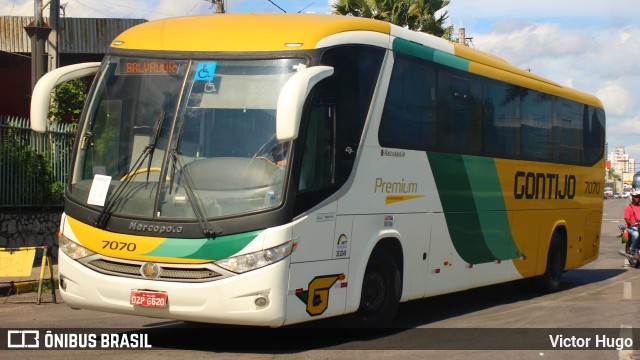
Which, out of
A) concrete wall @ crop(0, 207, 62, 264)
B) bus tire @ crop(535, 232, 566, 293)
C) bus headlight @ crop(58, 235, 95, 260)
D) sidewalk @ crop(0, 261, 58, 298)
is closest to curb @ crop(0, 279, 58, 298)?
sidewalk @ crop(0, 261, 58, 298)

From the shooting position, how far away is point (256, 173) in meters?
8.84

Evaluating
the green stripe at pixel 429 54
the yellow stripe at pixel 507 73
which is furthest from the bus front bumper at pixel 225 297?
the yellow stripe at pixel 507 73

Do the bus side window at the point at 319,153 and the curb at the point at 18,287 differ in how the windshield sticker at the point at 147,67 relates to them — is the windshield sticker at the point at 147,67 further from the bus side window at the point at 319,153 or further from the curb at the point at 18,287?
the curb at the point at 18,287

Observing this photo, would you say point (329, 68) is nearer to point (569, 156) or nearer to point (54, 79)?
point (54, 79)

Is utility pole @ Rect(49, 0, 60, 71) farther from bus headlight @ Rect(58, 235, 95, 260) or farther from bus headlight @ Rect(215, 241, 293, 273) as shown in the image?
bus headlight @ Rect(215, 241, 293, 273)

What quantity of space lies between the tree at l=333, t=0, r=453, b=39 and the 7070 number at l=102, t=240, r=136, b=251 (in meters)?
23.4

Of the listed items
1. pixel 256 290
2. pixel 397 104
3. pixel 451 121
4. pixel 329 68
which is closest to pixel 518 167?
pixel 451 121

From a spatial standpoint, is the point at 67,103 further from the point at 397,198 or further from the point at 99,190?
the point at 99,190

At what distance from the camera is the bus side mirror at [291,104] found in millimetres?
8164

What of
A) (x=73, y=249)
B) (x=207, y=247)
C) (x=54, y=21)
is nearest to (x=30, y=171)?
(x=54, y=21)

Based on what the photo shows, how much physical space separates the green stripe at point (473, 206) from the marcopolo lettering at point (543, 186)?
797mm

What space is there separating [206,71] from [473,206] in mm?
5255

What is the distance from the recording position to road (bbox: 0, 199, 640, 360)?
9.24 meters

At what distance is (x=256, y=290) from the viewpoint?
859cm
